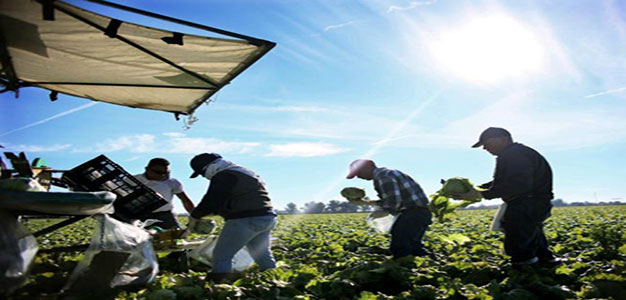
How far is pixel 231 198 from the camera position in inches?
147

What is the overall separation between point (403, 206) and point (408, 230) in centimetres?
30

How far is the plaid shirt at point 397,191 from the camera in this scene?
483 centimetres

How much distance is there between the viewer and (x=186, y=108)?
5.40 meters

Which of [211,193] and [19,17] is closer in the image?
[19,17]

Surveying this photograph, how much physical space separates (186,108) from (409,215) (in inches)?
125

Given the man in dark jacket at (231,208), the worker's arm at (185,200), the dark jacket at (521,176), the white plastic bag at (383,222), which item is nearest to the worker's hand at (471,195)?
the dark jacket at (521,176)

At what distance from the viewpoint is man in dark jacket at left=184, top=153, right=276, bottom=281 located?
3.68 meters

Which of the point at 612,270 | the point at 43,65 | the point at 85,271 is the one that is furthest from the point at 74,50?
the point at 612,270

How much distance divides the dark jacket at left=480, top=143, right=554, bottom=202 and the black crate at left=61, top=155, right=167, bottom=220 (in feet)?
11.0

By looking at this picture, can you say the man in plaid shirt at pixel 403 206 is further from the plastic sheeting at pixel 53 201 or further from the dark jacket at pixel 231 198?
the plastic sheeting at pixel 53 201

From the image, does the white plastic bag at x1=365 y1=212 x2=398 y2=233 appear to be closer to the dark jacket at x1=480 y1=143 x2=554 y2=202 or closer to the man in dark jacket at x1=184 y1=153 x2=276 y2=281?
the dark jacket at x1=480 y1=143 x2=554 y2=202

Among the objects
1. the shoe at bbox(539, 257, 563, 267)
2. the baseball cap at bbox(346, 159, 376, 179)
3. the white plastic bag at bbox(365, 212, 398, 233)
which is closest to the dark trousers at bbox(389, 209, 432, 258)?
the white plastic bag at bbox(365, 212, 398, 233)

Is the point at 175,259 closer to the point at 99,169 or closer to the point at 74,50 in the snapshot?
the point at 99,169

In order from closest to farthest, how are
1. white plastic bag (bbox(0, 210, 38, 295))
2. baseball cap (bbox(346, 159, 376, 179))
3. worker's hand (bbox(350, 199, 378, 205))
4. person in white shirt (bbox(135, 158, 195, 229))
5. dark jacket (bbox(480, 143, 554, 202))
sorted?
white plastic bag (bbox(0, 210, 38, 295)) → dark jacket (bbox(480, 143, 554, 202)) → person in white shirt (bbox(135, 158, 195, 229)) → baseball cap (bbox(346, 159, 376, 179)) → worker's hand (bbox(350, 199, 378, 205))
